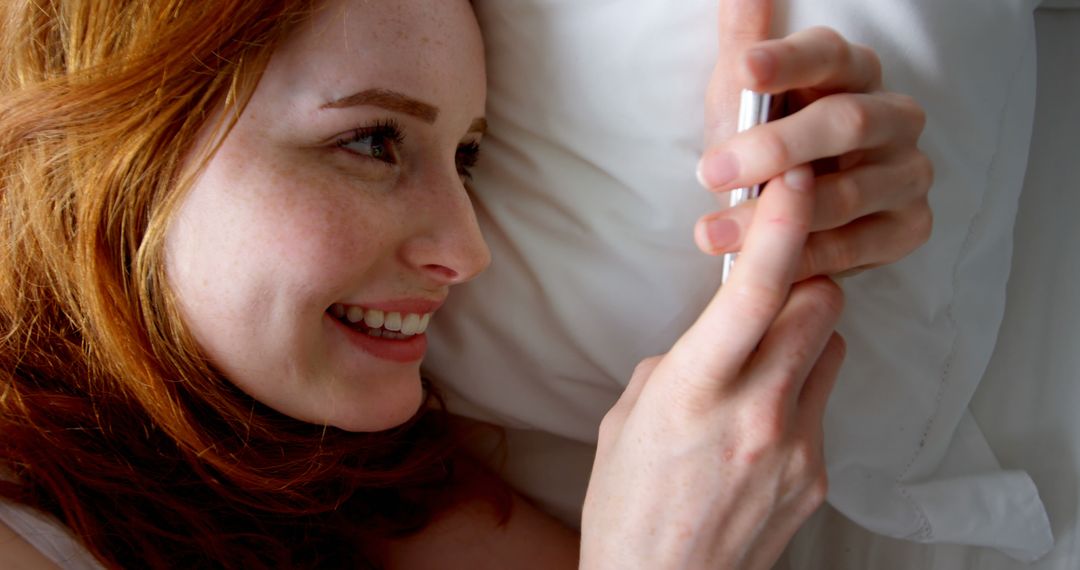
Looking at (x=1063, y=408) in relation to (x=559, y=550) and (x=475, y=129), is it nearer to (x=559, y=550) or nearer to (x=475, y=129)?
(x=559, y=550)

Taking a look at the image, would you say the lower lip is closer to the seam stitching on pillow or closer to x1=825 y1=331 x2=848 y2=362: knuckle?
x1=825 y1=331 x2=848 y2=362: knuckle

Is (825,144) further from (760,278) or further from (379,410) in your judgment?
(379,410)

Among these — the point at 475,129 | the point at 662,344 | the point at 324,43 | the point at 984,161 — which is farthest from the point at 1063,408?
the point at 324,43

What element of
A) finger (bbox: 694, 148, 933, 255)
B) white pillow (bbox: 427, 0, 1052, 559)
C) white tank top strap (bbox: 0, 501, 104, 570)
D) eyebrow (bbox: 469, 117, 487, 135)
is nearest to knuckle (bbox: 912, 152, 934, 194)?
finger (bbox: 694, 148, 933, 255)

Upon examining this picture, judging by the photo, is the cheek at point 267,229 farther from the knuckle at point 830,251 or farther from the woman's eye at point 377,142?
the knuckle at point 830,251

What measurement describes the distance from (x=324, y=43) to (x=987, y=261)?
792 mm

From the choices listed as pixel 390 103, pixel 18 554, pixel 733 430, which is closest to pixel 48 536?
pixel 18 554

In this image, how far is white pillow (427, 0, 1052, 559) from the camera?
88 centimetres

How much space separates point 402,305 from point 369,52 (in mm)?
267

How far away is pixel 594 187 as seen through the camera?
100 centimetres

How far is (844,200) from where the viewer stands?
2.43 feet

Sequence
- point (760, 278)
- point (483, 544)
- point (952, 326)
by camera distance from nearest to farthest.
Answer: point (760, 278), point (952, 326), point (483, 544)

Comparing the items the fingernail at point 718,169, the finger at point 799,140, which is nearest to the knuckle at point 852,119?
the finger at point 799,140

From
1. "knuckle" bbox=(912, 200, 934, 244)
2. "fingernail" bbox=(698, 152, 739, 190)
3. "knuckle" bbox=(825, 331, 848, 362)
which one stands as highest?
"fingernail" bbox=(698, 152, 739, 190)
